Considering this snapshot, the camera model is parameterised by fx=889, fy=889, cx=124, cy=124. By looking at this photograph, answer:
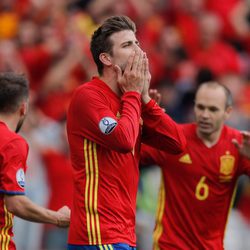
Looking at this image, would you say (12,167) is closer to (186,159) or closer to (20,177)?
(20,177)

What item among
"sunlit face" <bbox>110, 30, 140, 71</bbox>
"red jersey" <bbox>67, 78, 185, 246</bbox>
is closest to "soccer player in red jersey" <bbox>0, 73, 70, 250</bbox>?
"red jersey" <bbox>67, 78, 185, 246</bbox>

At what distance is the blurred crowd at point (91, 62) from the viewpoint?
35.6ft

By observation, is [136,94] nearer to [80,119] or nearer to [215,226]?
[80,119]

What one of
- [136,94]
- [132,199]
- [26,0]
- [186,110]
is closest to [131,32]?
[136,94]

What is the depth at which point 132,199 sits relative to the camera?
250 inches

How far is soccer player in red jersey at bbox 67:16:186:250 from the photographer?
614 cm

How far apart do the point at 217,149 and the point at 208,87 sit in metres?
0.61

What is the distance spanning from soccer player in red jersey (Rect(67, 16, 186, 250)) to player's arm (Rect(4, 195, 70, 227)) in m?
0.27

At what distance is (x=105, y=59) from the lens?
21.0ft

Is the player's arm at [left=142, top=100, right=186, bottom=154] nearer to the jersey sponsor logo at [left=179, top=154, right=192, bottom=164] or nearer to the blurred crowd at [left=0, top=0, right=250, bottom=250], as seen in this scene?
the jersey sponsor logo at [left=179, top=154, right=192, bottom=164]

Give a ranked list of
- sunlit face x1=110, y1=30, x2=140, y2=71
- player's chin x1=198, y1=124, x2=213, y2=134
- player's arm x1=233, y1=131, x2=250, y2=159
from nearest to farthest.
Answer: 1. sunlit face x1=110, y1=30, x2=140, y2=71
2. player's arm x1=233, y1=131, x2=250, y2=159
3. player's chin x1=198, y1=124, x2=213, y2=134

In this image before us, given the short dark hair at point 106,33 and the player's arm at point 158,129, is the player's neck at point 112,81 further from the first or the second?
the player's arm at point 158,129

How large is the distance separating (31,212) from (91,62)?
6.42 m

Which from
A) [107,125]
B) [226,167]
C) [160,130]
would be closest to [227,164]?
[226,167]
